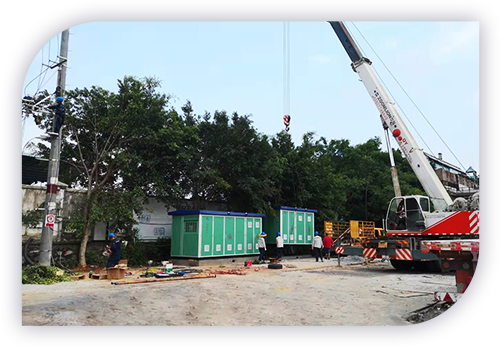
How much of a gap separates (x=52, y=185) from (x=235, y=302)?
677 cm

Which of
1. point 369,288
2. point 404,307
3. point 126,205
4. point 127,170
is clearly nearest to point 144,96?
point 127,170

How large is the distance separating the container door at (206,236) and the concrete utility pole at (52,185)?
6.19m

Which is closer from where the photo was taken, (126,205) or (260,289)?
(260,289)

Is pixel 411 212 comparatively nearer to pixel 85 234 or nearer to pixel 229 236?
pixel 229 236

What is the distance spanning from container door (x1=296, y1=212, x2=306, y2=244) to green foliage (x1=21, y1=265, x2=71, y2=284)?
13.1 meters

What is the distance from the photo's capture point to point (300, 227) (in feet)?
71.3

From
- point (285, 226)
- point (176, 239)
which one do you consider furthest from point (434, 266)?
point (176, 239)

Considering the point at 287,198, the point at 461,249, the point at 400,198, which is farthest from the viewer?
the point at 287,198

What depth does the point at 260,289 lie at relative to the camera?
398 inches

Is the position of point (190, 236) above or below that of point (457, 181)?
below

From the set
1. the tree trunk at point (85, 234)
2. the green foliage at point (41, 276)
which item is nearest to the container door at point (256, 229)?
the tree trunk at point (85, 234)

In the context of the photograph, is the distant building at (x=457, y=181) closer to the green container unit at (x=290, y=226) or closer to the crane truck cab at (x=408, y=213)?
the crane truck cab at (x=408, y=213)

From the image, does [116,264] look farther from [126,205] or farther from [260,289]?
[260,289]

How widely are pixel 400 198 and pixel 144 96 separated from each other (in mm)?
11337
